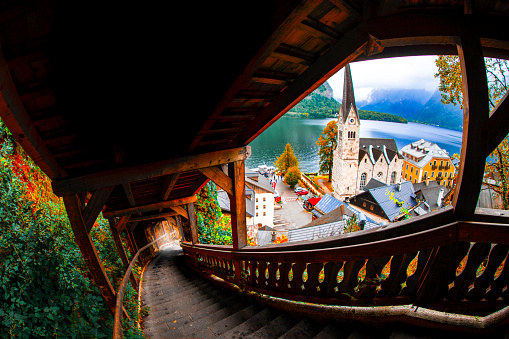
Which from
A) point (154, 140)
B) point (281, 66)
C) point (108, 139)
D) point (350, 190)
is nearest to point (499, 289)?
point (281, 66)

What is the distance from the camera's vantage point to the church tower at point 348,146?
31.8 m

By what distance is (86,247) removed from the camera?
262cm

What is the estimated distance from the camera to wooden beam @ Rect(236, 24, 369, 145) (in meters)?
1.24

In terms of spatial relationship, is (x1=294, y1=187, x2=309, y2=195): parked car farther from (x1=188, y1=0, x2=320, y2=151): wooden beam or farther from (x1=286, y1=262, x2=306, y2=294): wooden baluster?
(x1=188, y1=0, x2=320, y2=151): wooden beam

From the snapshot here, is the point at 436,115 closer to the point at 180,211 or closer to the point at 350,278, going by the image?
the point at 180,211

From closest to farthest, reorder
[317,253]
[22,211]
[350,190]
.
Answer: [317,253]
[22,211]
[350,190]

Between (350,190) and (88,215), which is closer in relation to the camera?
(88,215)

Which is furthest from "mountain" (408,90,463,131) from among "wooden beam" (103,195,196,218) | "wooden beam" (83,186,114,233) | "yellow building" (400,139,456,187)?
"wooden beam" (83,186,114,233)

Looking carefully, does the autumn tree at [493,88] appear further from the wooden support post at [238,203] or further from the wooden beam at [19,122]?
the wooden beam at [19,122]

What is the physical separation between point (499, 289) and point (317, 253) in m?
1.11

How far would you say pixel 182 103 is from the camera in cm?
171

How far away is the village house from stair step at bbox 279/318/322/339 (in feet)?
106

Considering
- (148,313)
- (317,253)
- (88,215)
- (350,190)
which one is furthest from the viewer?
(350,190)

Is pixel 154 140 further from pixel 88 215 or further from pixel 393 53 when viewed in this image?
pixel 393 53
